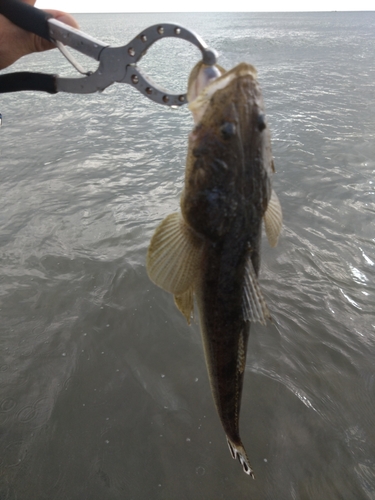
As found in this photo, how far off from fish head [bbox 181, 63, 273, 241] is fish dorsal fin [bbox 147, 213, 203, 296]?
73mm

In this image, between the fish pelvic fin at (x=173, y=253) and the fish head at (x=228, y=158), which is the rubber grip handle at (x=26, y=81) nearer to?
the fish head at (x=228, y=158)

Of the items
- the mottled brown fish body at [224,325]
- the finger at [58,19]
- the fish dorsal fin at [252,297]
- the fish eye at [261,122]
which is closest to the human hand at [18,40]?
the finger at [58,19]

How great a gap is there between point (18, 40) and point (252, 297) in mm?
2615

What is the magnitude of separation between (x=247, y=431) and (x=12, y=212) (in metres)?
5.29

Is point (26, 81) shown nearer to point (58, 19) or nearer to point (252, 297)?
point (58, 19)

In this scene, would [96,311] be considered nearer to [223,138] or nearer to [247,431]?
[247,431]

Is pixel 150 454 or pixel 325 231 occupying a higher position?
pixel 325 231

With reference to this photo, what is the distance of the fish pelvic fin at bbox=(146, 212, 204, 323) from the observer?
1857mm

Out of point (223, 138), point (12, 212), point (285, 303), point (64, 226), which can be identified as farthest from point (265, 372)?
point (12, 212)

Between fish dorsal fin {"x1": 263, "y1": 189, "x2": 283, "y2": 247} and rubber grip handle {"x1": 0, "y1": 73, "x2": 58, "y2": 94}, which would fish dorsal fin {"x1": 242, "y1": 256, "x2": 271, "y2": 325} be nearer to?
fish dorsal fin {"x1": 263, "y1": 189, "x2": 283, "y2": 247}

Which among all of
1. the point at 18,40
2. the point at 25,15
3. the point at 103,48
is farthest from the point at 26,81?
the point at 103,48

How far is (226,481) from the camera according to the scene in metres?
2.90

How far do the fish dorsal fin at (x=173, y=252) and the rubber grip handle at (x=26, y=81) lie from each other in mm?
1948

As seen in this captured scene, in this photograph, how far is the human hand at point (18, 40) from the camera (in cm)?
257
